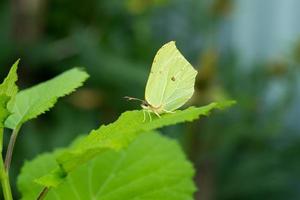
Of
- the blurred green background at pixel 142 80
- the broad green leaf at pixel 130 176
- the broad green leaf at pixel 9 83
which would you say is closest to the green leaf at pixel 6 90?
the broad green leaf at pixel 9 83

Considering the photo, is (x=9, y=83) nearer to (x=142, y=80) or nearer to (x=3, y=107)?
(x=3, y=107)

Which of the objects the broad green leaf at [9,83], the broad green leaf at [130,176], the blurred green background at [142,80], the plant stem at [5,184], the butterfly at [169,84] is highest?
the blurred green background at [142,80]

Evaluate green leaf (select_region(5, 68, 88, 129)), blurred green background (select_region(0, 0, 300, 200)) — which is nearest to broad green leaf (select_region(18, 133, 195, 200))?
green leaf (select_region(5, 68, 88, 129))

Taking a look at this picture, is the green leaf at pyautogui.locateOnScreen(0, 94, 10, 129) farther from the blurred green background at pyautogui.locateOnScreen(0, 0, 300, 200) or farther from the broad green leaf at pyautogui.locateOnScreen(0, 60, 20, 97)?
the blurred green background at pyautogui.locateOnScreen(0, 0, 300, 200)

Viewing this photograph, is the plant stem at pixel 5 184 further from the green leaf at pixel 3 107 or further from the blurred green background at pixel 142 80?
the blurred green background at pixel 142 80

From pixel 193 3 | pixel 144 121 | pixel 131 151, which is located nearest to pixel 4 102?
pixel 144 121

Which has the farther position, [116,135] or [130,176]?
[130,176]

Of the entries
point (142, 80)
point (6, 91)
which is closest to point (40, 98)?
point (6, 91)
